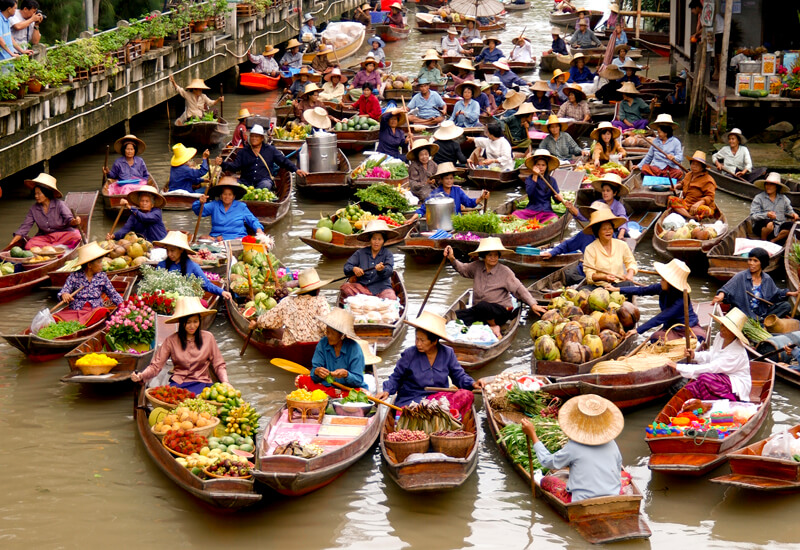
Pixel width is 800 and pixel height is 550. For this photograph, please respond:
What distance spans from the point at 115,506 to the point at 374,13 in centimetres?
2688

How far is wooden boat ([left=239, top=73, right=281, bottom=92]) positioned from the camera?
23469 mm

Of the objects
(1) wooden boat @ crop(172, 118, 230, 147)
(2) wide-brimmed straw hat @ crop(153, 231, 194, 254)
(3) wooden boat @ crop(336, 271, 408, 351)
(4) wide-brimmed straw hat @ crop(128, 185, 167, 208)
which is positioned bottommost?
(1) wooden boat @ crop(172, 118, 230, 147)

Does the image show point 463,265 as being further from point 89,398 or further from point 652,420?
point 89,398

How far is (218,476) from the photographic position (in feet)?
23.2

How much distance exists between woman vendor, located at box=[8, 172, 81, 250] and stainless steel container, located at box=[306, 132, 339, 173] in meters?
4.18

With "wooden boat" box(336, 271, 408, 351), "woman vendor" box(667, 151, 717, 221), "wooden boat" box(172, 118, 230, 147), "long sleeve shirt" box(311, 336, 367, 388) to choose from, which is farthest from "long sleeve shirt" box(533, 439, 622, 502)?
"wooden boat" box(172, 118, 230, 147)

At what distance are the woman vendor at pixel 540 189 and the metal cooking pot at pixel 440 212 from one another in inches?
33.8

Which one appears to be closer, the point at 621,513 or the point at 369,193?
the point at 621,513

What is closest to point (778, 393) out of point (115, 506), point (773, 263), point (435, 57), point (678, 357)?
point (678, 357)

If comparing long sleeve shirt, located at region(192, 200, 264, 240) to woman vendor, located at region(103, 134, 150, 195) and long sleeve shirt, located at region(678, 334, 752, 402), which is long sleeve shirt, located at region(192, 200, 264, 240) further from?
long sleeve shirt, located at region(678, 334, 752, 402)

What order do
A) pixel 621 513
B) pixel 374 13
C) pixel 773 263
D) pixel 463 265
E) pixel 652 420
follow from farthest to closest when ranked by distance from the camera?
pixel 374 13, pixel 773 263, pixel 463 265, pixel 652 420, pixel 621 513

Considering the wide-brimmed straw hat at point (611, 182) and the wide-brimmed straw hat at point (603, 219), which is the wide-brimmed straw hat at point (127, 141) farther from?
the wide-brimmed straw hat at point (603, 219)

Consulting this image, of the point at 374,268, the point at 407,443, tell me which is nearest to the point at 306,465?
the point at 407,443

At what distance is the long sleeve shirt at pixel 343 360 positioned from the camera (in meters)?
8.35
